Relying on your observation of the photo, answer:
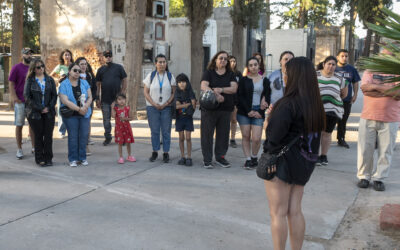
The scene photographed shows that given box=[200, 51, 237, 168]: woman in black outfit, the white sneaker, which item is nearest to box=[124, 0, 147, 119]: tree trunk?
the white sneaker

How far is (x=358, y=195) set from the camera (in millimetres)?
5297

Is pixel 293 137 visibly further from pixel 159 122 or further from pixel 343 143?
pixel 343 143

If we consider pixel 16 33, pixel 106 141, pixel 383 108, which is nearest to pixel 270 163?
pixel 383 108

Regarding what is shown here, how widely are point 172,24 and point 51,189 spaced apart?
17940 mm

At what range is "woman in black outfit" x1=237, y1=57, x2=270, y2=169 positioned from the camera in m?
6.34

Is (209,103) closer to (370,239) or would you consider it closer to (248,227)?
(248,227)

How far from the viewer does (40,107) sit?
6180 millimetres

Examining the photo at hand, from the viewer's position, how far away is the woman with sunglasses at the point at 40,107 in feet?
20.3

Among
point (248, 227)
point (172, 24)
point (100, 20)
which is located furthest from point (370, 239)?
point (172, 24)

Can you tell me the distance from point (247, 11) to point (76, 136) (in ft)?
36.2

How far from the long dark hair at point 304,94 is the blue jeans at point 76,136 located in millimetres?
4148

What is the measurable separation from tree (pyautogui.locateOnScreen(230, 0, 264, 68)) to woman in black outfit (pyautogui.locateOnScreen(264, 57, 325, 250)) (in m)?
13.4

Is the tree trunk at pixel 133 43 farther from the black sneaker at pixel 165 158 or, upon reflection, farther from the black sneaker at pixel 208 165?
the black sneaker at pixel 208 165

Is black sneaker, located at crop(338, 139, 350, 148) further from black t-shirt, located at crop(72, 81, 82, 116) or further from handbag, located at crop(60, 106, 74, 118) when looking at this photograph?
handbag, located at crop(60, 106, 74, 118)
